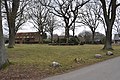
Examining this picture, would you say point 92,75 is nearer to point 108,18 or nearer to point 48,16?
point 108,18

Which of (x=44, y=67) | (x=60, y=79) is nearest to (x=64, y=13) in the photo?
(x=44, y=67)

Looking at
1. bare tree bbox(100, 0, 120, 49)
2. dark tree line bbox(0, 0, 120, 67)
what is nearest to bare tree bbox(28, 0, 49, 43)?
dark tree line bbox(0, 0, 120, 67)

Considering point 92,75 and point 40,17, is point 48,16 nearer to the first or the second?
point 40,17

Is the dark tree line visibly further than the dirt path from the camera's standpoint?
Yes

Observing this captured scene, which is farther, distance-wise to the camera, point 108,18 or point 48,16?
point 48,16

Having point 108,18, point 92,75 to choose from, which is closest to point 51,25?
point 108,18

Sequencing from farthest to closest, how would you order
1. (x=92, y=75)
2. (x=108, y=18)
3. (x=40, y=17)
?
(x=40, y=17) < (x=108, y=18) < (x=92, y=75)

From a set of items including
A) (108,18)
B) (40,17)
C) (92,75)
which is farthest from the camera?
(40,17)

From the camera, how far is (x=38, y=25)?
73875mm

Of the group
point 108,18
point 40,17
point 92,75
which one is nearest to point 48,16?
point 40,17

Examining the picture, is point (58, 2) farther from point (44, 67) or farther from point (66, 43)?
point (44, 67)

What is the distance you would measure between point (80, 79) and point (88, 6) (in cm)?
6425

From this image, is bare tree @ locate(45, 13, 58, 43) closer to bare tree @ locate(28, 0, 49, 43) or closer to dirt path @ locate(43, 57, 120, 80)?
bare tree @ locate(28, 0, 49, 43)


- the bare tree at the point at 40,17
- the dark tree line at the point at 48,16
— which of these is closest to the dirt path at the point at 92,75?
Answer: the dark tree line at the point at 48,16
